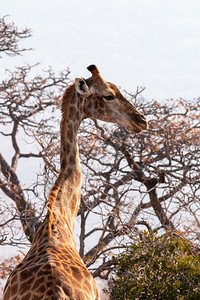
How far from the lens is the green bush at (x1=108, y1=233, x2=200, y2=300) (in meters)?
6.01

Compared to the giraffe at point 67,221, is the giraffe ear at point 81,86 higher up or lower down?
higher up

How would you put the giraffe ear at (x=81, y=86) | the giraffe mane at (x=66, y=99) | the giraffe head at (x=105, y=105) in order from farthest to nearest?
the giraffe head at (x=105, y=105) → the giraffe mane at (x=66, y=99) → the giraffe ear at (x=81, y=86)

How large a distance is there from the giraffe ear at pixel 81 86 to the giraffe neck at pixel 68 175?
11 centimetres

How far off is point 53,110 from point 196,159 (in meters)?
4.41

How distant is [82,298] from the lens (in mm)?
3213

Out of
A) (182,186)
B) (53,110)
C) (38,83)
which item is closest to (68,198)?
(182,186)

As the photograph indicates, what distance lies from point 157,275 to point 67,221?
2.42m

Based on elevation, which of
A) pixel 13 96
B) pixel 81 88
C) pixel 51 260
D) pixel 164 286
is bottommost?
pixel 51 260

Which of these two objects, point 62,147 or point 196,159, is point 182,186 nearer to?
point 196,159

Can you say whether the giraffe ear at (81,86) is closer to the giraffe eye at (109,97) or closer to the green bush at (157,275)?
the giraffe eye at (109,97)

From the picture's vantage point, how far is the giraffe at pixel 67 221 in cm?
320

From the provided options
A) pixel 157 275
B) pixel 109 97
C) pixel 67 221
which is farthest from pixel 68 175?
pixel 157 275

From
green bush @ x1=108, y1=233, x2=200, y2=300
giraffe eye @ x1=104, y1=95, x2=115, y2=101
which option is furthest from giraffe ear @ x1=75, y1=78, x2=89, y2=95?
green bush @ x1=108, y1=233, x2=200, y2=300

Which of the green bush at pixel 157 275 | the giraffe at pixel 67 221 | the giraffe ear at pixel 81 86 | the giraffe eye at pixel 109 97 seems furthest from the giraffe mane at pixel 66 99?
the green bush at pixel 157 275
